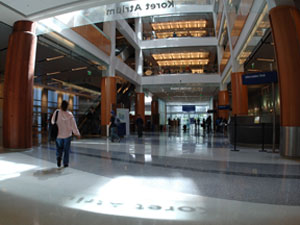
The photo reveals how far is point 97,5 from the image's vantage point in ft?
22.9

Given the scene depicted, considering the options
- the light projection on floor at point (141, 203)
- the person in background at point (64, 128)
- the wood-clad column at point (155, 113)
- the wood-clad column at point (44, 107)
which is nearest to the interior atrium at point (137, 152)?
the light projection on floor at point (141, 203)

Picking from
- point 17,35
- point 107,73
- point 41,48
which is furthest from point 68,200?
point 107,73

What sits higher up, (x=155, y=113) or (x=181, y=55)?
(x=181, y=55)

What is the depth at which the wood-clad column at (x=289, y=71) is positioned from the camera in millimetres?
6607

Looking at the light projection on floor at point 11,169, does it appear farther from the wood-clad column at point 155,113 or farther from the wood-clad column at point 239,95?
the wood-clad column at point 155,113

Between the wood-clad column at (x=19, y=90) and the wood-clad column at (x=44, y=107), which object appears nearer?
the wood-clad column at (x=19, y=90)

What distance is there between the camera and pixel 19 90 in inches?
324

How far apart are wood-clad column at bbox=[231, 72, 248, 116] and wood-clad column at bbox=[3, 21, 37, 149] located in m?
13.0

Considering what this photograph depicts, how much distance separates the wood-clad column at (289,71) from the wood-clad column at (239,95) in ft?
28.5

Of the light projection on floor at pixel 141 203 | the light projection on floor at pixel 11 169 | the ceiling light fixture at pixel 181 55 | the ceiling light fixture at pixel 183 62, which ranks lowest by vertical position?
the light projection on floor at pixel 11 169

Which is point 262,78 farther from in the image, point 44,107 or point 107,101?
point 44,107

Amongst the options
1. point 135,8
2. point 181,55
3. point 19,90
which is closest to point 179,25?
point 181,55

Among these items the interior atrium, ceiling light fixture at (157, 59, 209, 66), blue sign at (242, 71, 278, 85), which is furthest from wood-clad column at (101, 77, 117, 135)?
ceiling light fixture at (157, 59, 209, 66)

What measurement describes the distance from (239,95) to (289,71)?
9211 millimetres
